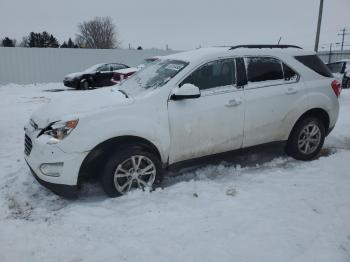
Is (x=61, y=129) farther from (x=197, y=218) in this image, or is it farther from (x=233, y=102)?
(x=233, y=102)

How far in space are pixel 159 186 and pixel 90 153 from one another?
1110mm

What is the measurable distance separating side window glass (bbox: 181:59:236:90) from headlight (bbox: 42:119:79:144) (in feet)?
4.89

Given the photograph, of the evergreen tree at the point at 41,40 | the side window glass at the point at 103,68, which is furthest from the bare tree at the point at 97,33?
the side window glass at the point at 103,68

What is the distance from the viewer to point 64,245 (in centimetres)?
315

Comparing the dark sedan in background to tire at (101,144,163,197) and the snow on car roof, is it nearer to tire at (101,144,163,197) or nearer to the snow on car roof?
the snow on car roof

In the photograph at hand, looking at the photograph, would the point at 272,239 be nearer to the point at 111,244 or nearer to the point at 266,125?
the point at 111,244

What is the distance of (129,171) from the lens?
13.2 feet

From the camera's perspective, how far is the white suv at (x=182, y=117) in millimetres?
3756

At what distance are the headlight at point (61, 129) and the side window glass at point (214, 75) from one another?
1.49m

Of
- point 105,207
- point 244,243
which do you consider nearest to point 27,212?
point 105,207

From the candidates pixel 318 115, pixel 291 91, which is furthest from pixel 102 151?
pixel 318 115

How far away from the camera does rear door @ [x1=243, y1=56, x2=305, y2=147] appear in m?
4.64

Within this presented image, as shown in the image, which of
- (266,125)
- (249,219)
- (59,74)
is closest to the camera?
(249,219)

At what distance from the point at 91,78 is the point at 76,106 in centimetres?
1318
